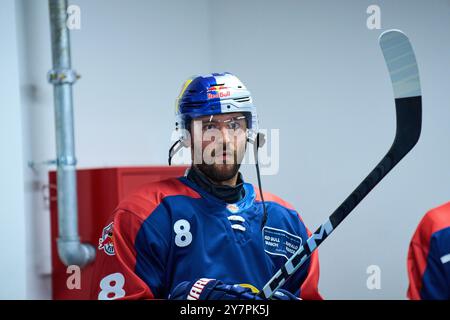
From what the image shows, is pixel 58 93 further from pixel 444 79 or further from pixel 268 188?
pixel 444 79

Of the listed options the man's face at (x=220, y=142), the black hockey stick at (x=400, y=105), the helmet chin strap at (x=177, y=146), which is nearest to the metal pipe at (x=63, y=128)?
the helmet chin strap at (x=177, y=146)

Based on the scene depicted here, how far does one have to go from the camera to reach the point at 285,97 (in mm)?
2490

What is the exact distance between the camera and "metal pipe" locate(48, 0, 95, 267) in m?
2.23

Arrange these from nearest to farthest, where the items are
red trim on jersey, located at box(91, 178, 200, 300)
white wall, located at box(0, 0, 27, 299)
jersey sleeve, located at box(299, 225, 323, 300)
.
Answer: red trim on jersey, located at box(91, 178, 200, 300), jersey sleeve, located at box(299, 225, 323, 300), white wall, located at box(0, 0, 27, 299)

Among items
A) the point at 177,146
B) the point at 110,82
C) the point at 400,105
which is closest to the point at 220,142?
the point at 177,146

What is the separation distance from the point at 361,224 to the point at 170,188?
0.95 metres

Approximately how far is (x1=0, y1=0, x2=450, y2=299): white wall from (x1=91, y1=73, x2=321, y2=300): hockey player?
0.70m

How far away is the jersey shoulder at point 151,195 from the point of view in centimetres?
147

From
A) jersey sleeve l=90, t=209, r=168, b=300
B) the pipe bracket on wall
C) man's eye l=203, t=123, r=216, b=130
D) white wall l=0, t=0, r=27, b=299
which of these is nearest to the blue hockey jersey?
jersey sleeve l=90, t=209, r=168, b=300

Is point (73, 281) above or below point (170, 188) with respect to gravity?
below

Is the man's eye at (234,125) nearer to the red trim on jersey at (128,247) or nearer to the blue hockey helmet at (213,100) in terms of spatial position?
the blue hockey helmet at (213,100)

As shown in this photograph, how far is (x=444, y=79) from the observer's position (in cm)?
207

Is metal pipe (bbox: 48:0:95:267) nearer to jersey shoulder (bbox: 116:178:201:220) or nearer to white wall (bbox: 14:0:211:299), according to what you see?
white wall (bbox: 14:0:211:299)

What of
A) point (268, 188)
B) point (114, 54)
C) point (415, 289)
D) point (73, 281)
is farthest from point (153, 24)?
point (415, 289)
